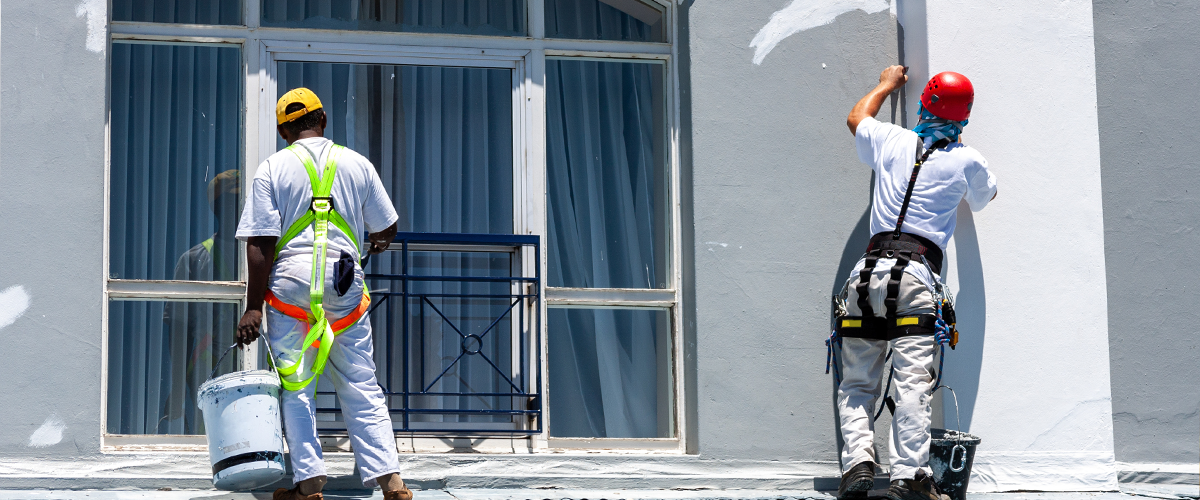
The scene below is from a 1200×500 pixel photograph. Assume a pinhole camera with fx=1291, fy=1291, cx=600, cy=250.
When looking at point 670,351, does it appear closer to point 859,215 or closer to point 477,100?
point 859,215

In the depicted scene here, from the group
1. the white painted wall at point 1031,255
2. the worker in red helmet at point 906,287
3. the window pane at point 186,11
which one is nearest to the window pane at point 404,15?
the window pane at point 186,11

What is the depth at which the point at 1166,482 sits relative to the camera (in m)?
6.23

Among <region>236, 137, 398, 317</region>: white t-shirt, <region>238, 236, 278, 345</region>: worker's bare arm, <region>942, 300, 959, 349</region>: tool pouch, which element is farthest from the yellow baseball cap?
<region>942, 300, 959, 349</region>: tool pouch

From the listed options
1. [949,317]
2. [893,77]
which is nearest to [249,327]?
[949,317]

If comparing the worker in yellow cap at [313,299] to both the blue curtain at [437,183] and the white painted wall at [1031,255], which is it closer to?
the blue curtain at [437,183]

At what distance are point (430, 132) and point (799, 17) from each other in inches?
74.5

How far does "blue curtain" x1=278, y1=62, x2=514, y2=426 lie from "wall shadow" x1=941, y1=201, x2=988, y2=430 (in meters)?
2.08

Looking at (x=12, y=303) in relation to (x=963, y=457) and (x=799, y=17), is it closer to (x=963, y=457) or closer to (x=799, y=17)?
(x=799, y=17)

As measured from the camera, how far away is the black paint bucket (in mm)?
5410

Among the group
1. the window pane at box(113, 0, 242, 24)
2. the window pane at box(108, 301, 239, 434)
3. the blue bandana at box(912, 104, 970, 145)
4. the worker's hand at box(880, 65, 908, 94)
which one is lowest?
the window pane at box(108, 301, 239, 434)

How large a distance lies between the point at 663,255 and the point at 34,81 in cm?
299

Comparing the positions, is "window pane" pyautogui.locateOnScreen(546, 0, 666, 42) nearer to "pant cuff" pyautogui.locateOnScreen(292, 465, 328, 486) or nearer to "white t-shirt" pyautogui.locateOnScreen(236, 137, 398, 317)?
"white t-shirt" pyautogui.locateOnScreen(236, 137, 398, 317)

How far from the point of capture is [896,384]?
5.38 m

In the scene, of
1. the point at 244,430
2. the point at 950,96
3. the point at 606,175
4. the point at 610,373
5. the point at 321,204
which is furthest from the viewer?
the point at 606,175
